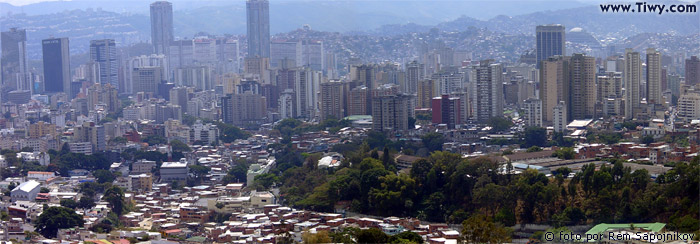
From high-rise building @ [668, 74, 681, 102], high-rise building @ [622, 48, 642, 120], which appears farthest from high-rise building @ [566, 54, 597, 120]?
high-rise building @ [668, 74, 681, 102]

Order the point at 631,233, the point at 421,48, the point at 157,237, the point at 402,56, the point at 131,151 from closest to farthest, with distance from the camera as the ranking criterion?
the point at 631,233 < the point at 157,237 < the point at 131,151 < the point at 421,48 < the point at 402,56

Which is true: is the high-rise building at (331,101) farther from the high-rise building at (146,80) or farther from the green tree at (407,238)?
the green tree at (407,238)

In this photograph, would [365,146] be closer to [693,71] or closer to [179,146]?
[179,146]

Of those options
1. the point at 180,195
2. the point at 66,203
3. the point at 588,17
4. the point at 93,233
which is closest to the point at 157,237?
the point at 93,233

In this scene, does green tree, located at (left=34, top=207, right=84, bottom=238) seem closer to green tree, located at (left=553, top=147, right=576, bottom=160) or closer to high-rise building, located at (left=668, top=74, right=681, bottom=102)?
green tree, located at (left=553, top=147, right=576, bottom=160)

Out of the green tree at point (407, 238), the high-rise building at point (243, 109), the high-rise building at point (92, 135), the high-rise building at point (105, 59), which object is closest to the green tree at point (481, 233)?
the green tree at point (407, 238)

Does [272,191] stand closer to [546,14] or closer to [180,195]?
[180,195]
